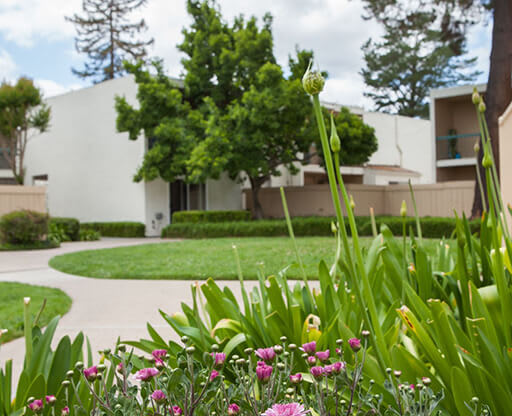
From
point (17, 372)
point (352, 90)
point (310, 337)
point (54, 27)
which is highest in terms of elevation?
point (54, 27)

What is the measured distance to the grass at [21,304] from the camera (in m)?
4.28

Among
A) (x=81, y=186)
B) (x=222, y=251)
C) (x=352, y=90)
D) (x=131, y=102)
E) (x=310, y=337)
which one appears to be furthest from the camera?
(x=352, y=90)

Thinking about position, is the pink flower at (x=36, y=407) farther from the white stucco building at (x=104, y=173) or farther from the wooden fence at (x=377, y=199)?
the white stucco building at (x=104, y=173)

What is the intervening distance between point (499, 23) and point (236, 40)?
30.8 ft

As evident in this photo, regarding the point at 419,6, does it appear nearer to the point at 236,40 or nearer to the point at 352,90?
the point at 236,40

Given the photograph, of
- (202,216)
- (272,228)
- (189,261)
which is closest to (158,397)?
(189,261)

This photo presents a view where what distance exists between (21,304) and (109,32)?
3357cm

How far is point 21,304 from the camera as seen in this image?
5.25m

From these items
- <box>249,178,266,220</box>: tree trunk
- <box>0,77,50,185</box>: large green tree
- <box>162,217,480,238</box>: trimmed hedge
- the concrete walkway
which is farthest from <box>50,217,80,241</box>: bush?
the concrete walkway

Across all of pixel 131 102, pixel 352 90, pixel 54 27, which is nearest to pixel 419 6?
pixel 131 102

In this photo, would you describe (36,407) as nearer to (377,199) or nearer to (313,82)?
(313,82)

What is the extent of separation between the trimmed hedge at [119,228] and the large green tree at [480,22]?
37.1 ft

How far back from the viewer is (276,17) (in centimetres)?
1822

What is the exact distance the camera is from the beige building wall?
4.72m
